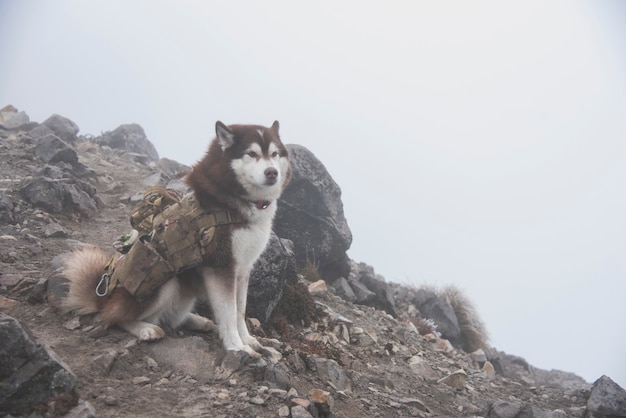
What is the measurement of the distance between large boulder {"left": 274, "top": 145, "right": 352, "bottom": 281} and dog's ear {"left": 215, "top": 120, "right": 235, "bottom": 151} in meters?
4.72

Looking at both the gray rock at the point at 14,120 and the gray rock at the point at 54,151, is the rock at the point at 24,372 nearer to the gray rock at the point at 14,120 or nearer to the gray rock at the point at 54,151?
the gray rock at the point at 54,151

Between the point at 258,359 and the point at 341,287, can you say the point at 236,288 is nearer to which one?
the point at 258,359

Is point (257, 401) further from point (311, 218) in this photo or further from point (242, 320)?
point (311, 218)

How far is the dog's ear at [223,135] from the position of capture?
4996 millimetres

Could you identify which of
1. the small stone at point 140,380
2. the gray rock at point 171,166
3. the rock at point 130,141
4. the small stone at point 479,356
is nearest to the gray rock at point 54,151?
the gray rock at point 171,166

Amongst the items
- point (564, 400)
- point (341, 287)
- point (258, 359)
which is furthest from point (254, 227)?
point (564, 400)

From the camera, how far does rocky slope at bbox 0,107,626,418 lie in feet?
13.0

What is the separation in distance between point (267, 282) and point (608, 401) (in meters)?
5.34

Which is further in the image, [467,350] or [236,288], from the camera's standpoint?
[467,350]

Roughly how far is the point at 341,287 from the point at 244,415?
5965 mm

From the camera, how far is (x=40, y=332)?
4715 mm

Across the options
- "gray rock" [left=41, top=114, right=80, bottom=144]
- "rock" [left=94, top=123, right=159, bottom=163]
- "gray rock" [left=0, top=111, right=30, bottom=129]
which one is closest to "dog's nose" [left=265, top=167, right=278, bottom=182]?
"gray rock" [left=41, top=114, right=80, bottom=144]

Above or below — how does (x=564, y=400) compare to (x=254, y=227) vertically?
below

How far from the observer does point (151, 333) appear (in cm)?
470
